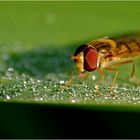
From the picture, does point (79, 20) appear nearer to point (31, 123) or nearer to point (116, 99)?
point (31, 123)

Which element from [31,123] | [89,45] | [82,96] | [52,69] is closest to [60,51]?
[52,69]

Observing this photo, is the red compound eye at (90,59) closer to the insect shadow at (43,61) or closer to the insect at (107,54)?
the insect at (107,54)

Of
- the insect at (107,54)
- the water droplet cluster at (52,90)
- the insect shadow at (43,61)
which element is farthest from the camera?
the insect shadow at (43,61)

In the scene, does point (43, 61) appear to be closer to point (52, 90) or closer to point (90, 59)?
point (90, 59)

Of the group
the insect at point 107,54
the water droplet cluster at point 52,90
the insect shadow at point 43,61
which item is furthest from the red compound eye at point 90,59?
the insect shadow at point 43,61

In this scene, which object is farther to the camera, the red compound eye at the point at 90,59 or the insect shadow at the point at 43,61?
the insect shadow at the point at 43,61

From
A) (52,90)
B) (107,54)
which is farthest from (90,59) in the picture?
(52,90)
